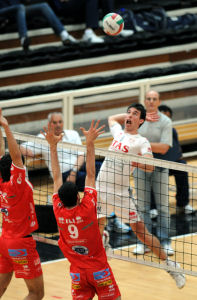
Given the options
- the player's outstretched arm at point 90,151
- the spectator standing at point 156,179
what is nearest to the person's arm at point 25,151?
the spectator standing at point 156,179

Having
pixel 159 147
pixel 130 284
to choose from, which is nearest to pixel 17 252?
pixel 130 284

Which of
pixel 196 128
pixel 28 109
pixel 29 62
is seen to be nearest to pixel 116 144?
pixel 28 109

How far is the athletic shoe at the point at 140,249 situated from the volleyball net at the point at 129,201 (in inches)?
1.9

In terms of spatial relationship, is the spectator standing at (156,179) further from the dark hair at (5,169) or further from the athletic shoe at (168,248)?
the dark hair at (5,169)

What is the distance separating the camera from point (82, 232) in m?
5.62

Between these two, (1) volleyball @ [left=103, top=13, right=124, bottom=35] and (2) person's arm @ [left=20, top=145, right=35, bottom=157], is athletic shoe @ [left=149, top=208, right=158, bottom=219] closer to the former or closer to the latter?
(2) person's arm @ [left=20, top=145, right=35, bottom=157]

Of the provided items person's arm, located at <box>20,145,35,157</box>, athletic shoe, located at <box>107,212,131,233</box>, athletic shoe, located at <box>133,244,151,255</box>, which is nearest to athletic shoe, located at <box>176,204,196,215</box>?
athletic shoe, located at <box>107,212,131,233</box>

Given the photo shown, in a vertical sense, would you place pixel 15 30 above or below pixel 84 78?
above

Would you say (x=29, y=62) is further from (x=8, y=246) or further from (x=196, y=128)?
(x=8, y=246)

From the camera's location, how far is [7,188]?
19.7 ft

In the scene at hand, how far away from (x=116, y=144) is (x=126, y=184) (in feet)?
1.50

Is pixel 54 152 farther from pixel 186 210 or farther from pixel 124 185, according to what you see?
pixel 186 210

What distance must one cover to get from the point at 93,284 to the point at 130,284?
1.68 meters

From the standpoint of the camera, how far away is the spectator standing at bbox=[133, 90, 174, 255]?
7914mm
